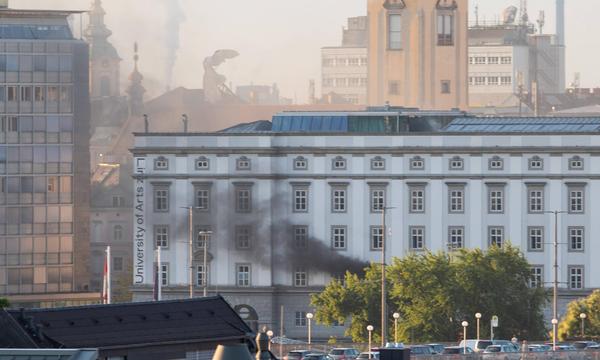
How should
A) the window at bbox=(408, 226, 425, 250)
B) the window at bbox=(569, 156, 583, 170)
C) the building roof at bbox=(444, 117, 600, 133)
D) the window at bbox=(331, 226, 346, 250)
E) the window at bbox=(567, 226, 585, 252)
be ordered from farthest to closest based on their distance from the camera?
the window at bbox=(331, 226, 346, 250)
the building roof at bbox=(444, 117, 600, 133)
the window at bbox=(408, 226, 425, 250)
the window at bbox=(569, 156, 583, 170)
the window at bbox=(567, 226, 585, 252)

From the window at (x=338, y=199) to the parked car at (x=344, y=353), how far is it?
122 ft

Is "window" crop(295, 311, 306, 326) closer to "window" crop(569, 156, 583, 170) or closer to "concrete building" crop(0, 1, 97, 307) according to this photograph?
"window" crop(569, 156, 583, 170)

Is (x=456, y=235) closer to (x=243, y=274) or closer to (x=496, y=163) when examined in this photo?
(x=496, y=163)

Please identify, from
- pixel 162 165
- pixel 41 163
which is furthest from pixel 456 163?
pixel 41 163

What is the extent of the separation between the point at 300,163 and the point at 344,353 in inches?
1606

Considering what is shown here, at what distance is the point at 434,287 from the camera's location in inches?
4902

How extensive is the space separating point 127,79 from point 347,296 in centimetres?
6289

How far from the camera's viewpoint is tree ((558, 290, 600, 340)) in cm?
12350

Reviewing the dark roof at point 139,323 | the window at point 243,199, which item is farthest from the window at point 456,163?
the dark roof at point 139,323

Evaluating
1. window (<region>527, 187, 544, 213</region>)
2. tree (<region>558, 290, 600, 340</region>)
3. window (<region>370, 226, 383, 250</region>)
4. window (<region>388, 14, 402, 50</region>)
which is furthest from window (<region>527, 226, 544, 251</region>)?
window (<region>388, 14, 402, 50</region>)

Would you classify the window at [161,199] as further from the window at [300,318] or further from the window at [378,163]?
the window at [378,163]

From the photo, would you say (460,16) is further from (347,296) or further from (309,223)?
(347,296)

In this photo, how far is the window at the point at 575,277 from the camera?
13938cm

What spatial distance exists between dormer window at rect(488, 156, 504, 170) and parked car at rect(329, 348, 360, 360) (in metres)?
35.8
